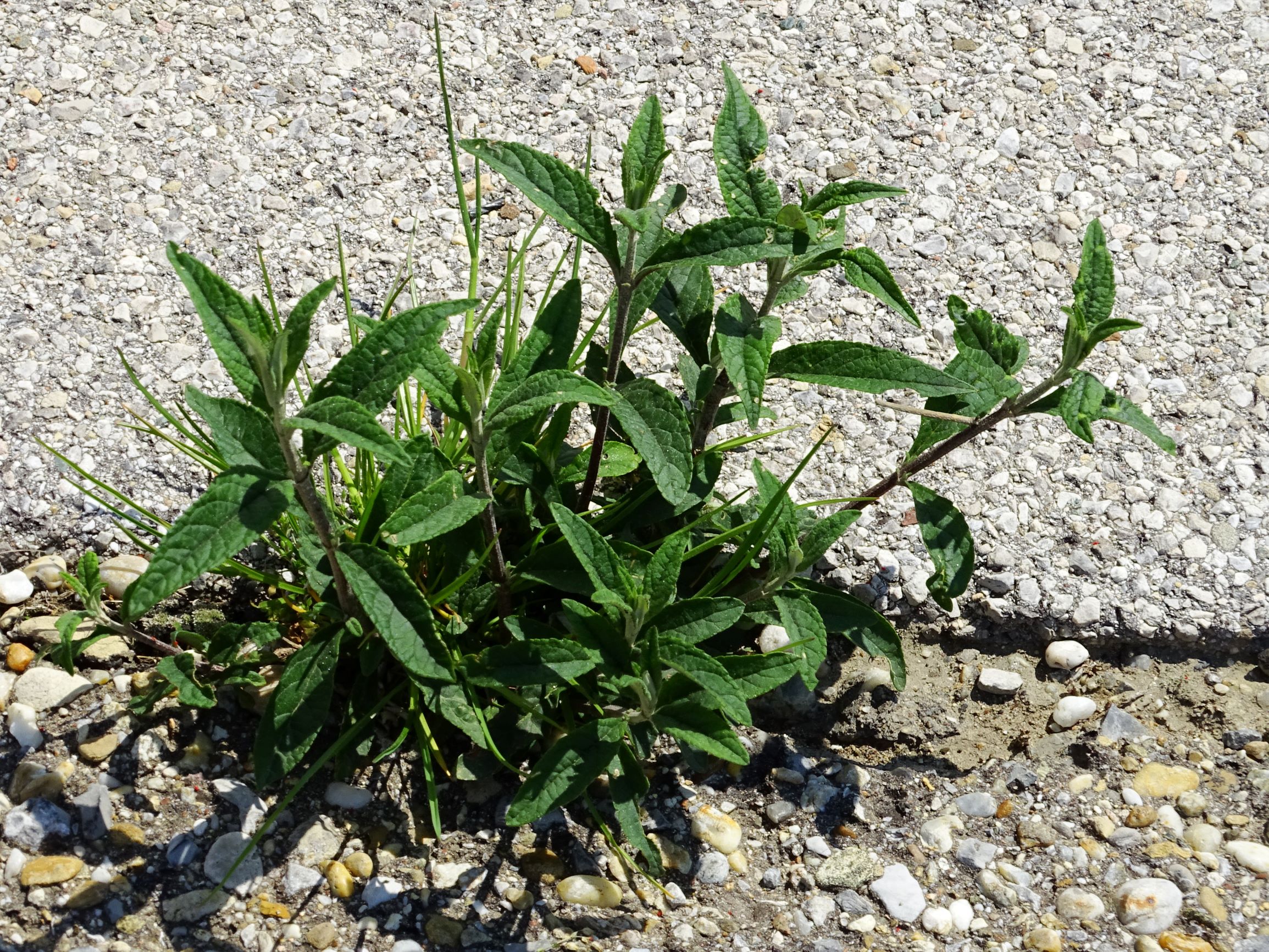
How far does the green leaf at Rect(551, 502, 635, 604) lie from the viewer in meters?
1.88

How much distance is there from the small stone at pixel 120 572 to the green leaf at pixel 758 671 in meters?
1.23

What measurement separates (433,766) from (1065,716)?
1.35 m

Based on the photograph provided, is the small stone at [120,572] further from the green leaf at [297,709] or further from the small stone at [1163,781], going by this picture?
the small stone at [1163,781]

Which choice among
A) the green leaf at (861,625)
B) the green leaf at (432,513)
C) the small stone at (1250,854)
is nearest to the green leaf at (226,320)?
the green leaf at (432,513)

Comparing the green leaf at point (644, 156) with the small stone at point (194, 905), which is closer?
the green leaf at point (644, 156)

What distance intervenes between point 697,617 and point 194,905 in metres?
1.01

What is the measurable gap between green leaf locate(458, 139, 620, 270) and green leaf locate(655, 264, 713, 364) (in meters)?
0.28

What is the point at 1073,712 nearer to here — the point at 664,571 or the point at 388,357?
the point at 664,571

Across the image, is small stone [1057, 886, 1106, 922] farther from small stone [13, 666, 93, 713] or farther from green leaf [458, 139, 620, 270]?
small stone [13, 666, 93, 713]

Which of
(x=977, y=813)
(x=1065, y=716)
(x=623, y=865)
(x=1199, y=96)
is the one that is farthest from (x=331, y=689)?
(x=1199, y=96)

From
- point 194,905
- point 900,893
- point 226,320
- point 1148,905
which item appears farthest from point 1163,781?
point 226,320

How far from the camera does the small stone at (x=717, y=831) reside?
7.19 feet

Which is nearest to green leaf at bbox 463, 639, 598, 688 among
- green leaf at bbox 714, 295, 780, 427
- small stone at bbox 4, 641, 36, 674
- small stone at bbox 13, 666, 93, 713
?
green leaf at bbox 714, 295, 780, 427

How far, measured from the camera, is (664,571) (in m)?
1.89
